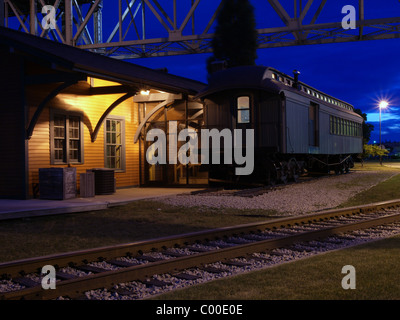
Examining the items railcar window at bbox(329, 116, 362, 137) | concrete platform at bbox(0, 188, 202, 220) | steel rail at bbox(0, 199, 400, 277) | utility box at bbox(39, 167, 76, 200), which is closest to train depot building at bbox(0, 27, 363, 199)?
utility box at bbox(39, 167, 76, 200)

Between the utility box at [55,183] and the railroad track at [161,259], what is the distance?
6.33 metres

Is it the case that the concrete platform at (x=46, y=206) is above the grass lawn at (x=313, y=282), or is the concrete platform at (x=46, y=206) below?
above

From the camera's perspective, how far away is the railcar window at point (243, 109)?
16672mm

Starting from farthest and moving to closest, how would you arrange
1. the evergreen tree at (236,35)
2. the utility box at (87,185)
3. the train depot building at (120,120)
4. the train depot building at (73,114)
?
the evergreen tree at (236,35) → the utility box at (87,185) → the train depot building at (120,120) → the train depot building at (73,114)

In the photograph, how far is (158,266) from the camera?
563cm

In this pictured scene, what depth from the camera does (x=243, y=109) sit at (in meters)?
16.7

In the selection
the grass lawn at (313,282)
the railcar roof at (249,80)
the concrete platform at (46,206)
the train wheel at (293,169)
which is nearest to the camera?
the grass lawn at (313,282)

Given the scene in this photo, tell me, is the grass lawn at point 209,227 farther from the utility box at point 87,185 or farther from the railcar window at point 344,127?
the railcar window at point 344,127

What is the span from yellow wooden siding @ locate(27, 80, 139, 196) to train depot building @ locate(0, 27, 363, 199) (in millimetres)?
31

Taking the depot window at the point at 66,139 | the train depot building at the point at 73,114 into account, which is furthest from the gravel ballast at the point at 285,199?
the depot window at the point at 66,139

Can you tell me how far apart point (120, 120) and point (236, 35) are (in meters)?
21.3

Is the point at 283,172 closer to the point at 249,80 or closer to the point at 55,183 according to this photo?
the point at 249,80

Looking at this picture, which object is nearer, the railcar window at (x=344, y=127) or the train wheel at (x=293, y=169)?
the train wheel at (x=293, y=169)
